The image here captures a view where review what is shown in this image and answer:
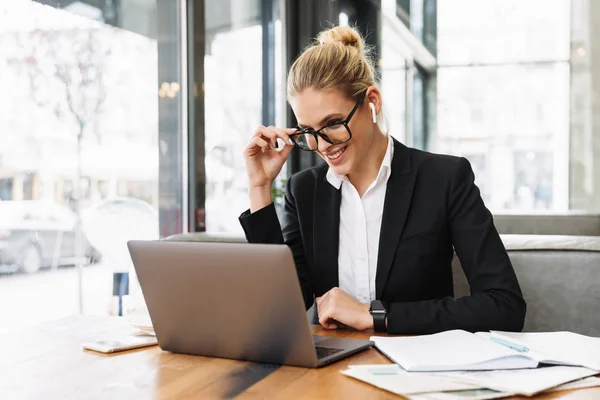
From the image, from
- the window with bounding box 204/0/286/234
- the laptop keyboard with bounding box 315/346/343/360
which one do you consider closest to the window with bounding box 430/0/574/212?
the window with bounding box 204/0/286/234

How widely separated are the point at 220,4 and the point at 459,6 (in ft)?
6.36

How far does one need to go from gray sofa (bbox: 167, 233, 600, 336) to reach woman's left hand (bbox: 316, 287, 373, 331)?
1.56 ft

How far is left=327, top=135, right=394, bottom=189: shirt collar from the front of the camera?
181cm

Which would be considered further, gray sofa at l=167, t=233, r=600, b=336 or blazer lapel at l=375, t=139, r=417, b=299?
gray sofa at l=167, t=233, r=600, b=336

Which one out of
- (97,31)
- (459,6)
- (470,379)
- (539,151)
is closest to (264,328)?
(470,379)

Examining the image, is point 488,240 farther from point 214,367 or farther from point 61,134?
point 61,134

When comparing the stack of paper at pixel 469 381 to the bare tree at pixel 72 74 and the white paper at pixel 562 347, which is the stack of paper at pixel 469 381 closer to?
the white paper at pixel 562 347

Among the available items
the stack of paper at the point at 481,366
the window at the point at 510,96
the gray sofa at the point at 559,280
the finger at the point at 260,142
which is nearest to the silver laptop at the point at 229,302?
the stack of paper at the point at 481,366

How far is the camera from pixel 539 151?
4.65 meters

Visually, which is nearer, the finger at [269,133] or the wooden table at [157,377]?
the wooden table at [157,377]

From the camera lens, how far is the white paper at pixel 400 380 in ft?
3.01

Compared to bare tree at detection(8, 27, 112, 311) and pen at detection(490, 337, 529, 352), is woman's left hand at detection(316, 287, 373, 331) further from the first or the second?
bare tree at detection(8, 27, 112, 311)

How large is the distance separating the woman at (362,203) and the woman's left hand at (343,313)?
0.17 m

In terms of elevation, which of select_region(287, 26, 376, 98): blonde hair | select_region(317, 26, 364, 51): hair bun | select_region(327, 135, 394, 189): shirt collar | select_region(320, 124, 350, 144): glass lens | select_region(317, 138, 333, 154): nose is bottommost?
select_region(327, 135, 394, 189): shirt collar
